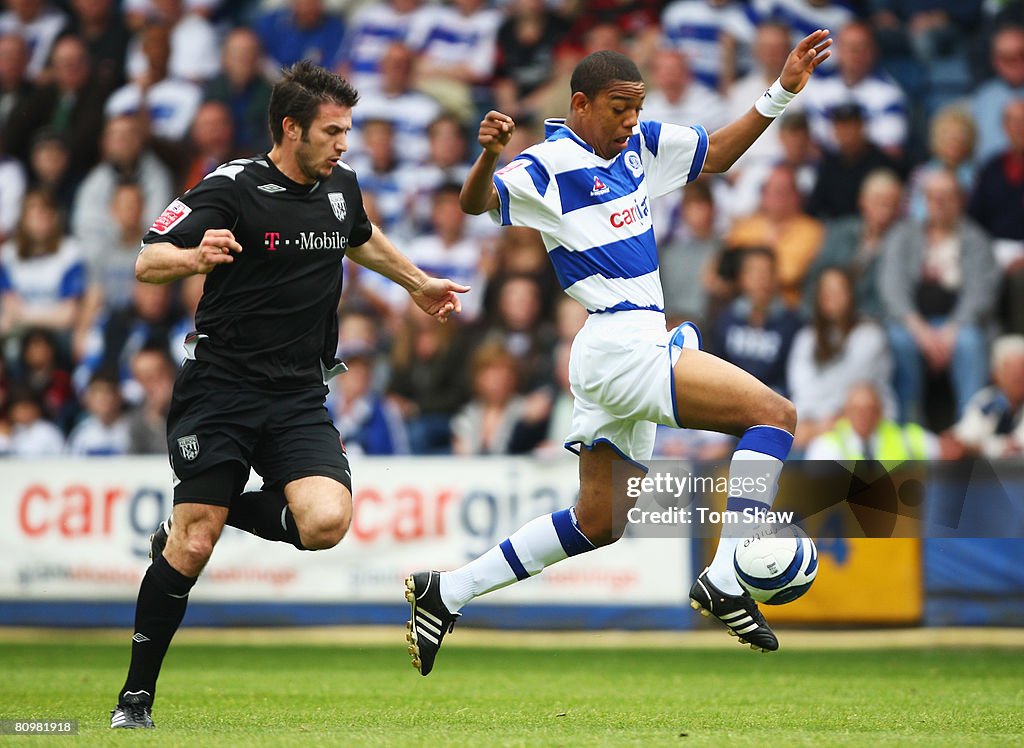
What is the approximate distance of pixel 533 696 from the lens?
798 centimetres

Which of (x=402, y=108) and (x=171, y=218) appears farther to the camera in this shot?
(x=402, y=108)

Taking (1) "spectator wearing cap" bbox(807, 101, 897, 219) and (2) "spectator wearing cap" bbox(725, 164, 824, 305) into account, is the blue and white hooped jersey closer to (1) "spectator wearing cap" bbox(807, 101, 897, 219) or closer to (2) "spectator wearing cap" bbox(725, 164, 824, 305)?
(2) "spectator wearing cap" bbox(725, 164, 824, 305)

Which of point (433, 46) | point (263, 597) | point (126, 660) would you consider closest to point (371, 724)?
point (126, 660)

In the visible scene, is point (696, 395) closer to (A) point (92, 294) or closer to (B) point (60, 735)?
(B) point (60, 735)

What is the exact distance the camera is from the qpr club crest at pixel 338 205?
6.98 m

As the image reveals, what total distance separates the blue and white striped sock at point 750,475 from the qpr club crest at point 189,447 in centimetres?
224

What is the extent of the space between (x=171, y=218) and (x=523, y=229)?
7306 mm

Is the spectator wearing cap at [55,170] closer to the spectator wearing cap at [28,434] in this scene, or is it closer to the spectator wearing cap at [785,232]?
the spectator wearing cap at [28,434]

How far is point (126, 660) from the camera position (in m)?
10.5

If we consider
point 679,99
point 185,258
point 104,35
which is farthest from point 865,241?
point 104,35

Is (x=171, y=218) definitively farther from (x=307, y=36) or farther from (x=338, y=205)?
(x=307, y=36)

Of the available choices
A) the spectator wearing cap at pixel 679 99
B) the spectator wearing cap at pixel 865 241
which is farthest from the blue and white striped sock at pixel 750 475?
the spectator wearing cap at pixel 679 99

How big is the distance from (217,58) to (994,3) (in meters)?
7.86

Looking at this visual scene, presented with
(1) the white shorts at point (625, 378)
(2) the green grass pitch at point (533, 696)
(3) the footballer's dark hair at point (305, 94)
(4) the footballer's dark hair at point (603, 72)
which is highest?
(4) the footballer's dark hair at point (603, 72)
